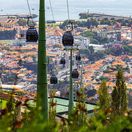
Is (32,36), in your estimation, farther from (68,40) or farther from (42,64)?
(68,40)

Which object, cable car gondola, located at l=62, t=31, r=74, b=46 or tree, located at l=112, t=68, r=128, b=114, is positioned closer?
cable car gondola, located at l=62, t=31, r=74, b=46

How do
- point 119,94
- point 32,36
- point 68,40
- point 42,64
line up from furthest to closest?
point 119,94
point 68,40
point 32,36
point 42,64

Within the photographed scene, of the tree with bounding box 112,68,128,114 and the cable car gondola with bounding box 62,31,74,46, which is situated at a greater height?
the cable car gondola with bounding box 62,31,74,46

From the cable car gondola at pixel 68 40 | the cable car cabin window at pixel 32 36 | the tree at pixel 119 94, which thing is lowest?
the tree at pixel 119 94

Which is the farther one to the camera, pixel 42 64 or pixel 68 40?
pixel 68 40

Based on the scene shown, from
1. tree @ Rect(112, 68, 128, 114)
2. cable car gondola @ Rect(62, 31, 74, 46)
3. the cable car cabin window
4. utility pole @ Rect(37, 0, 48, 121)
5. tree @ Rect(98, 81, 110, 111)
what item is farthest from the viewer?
tree @ Rect(112, 68, 128, 114)

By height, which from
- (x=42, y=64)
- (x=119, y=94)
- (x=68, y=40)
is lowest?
(x=119, y=94)

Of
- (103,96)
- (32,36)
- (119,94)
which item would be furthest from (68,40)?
(119,94)

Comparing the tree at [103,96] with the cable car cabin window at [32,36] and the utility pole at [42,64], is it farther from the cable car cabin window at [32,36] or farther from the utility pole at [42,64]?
the utility pole at [42,64]

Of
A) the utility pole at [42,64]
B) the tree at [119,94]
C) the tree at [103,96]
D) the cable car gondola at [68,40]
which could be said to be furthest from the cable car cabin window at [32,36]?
the tree at [119,94]

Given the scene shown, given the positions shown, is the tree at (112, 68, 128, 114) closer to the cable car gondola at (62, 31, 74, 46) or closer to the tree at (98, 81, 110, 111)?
the tree at (98, 81, 110, 111)

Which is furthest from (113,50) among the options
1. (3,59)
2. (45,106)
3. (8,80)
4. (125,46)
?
(45,106)

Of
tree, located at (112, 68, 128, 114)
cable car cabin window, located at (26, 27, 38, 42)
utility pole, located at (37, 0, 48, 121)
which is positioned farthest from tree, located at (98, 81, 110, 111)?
utility pole, located at (37, 0, 48, 121)
